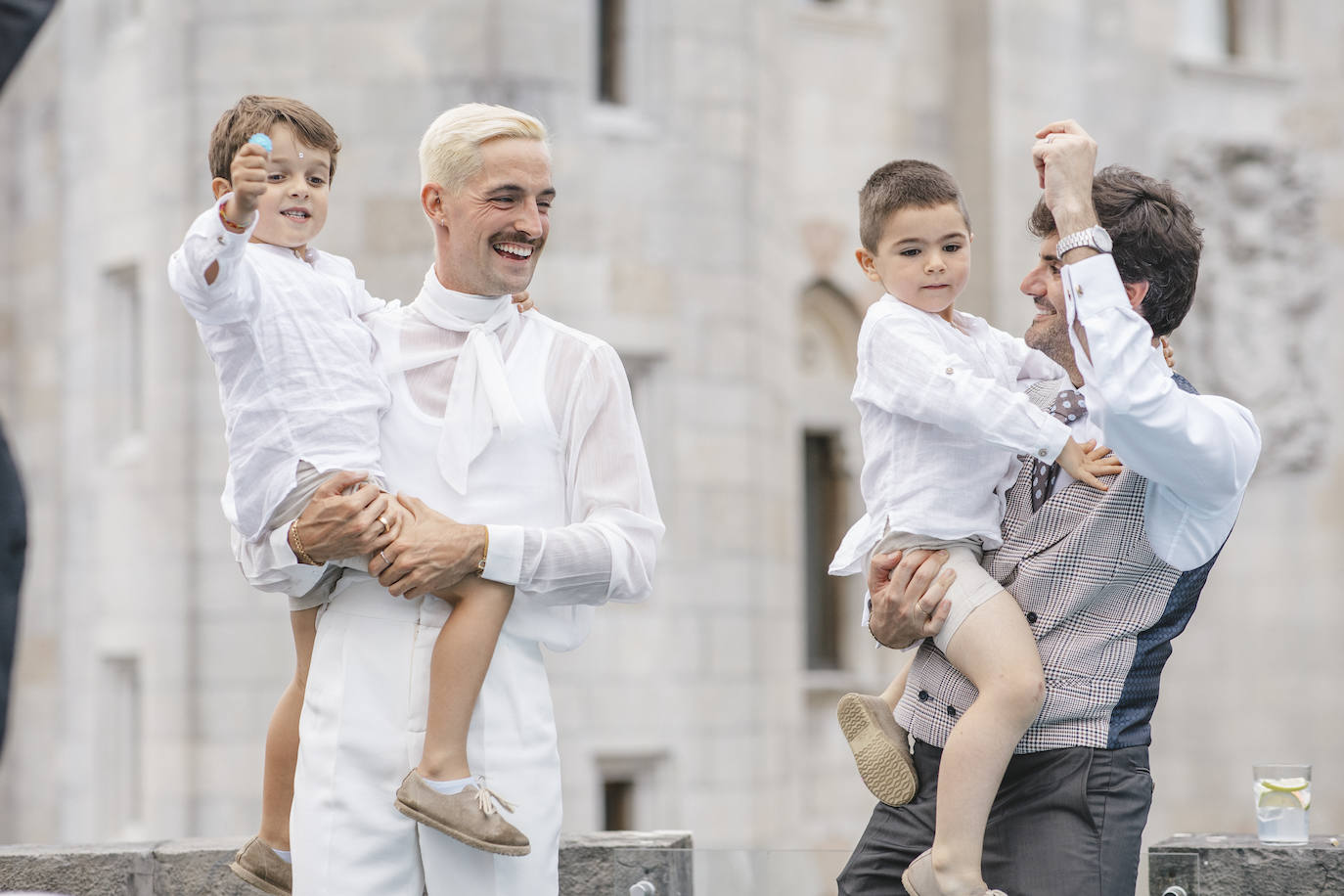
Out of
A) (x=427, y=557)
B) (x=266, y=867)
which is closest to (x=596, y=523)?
(x=427, y=557)

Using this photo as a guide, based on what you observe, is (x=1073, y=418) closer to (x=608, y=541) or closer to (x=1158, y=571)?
(x=1158, y=571)

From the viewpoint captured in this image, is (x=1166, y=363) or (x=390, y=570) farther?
(x=1166, y=363)

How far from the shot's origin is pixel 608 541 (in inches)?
127

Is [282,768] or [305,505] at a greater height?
[305,505]

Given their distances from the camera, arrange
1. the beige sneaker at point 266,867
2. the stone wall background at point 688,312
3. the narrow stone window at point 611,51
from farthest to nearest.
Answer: the narrow stone window at point 611,51
the stone wall background at point 688,312
the beige sneaker at point 266,867

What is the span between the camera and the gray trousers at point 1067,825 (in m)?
3.25

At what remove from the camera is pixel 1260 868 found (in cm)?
413

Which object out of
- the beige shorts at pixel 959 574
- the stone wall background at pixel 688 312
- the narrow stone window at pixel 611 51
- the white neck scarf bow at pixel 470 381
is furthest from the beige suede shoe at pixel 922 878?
the narrow stone window at pixel 611 51

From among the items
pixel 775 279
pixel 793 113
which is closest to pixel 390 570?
pixel 775 279

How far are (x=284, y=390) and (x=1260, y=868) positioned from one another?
2481 millimetres

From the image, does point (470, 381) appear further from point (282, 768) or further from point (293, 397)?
point (282, 768)

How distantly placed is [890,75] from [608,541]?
463 inches

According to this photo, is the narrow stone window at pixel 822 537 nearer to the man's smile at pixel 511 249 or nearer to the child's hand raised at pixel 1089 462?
the child's hand raised at pixel 1089 462

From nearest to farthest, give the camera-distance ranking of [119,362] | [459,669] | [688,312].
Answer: [459,669]
[688,312]
[119,362]
